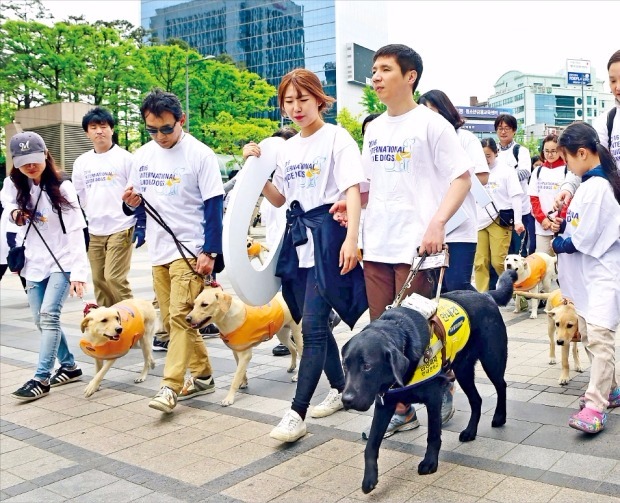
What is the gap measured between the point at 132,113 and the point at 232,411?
1380 inches

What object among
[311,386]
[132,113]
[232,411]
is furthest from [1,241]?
[132,113]

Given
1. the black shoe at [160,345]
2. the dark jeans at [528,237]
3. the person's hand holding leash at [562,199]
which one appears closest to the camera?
the person's hand holding leash at [562,199]

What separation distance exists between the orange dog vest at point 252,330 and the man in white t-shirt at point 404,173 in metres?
1.43

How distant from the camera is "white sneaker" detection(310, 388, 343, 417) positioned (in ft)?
14.1

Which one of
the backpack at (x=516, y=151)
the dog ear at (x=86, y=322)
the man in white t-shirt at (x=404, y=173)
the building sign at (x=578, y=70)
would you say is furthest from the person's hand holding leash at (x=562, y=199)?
the building sign at (x=578, y=70)

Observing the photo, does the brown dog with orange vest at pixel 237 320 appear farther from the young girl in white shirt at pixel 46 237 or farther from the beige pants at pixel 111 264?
the beige pants at pixel 111 264

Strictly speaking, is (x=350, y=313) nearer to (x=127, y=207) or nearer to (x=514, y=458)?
(x=514, y=458)

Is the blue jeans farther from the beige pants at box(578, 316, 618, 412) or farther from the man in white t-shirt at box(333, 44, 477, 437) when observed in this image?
the beige pants at box(578, 316, 618, 412)

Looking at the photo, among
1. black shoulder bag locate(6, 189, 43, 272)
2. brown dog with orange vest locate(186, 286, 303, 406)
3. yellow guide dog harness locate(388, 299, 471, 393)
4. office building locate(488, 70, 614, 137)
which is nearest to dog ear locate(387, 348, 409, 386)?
yellow guide dog harness locate(388, 299, 471, 393)

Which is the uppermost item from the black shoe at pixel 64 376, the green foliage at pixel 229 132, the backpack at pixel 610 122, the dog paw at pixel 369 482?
the green foliage at pixel 229 132

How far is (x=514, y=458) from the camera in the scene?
11.2 feet

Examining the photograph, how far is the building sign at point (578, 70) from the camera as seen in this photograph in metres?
58.4

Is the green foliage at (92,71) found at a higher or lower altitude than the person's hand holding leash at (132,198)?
higher

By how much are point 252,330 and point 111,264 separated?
1839 millimetres
